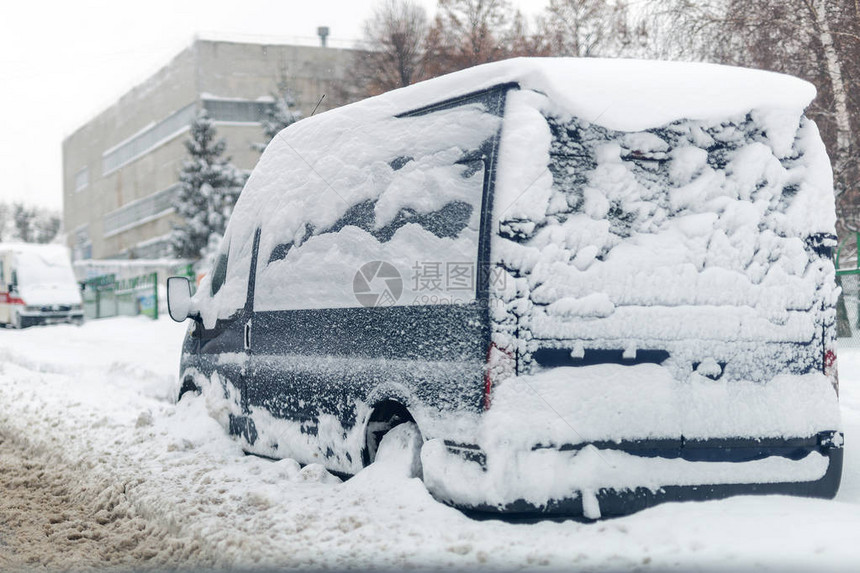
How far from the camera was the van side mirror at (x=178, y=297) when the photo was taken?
673 cm

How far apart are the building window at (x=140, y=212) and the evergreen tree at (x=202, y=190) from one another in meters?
7.59

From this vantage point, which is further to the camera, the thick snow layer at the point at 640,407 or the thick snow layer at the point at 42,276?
the thick snow layer at the point at 42,276

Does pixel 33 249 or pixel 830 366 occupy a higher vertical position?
pixel 33 249

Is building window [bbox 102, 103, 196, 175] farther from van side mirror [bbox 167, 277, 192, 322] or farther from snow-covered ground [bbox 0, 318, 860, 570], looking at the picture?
snow-covered ground [bbox 0, 318, 860, 570]

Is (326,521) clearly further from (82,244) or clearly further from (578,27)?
(82,244)

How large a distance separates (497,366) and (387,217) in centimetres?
114

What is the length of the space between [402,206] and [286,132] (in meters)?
1.85

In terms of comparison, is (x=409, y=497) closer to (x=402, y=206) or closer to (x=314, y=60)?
(x=402, y=206)

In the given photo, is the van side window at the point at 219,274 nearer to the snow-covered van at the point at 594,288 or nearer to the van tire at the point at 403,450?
the snow-covered van at the point at 594,288

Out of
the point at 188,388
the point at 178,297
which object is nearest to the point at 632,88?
the point at 178,297

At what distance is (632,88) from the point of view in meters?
4.45

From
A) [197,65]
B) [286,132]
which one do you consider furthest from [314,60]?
[286,132]

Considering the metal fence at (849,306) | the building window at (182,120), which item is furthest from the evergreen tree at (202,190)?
the metal fence at (849,306)

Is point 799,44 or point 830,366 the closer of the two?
point 830,366
